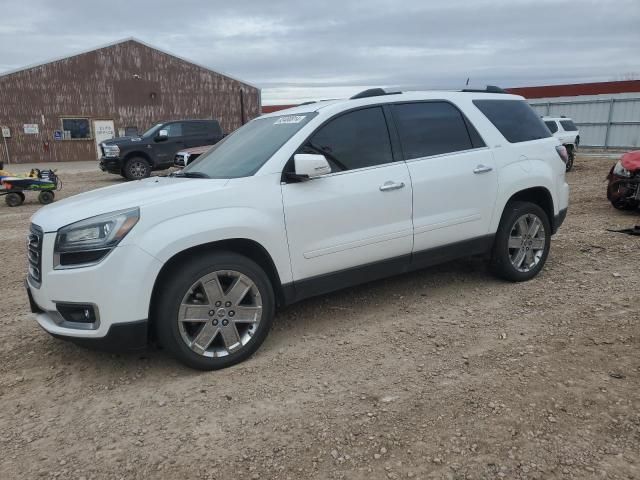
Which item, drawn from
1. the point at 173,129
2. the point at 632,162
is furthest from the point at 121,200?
the point at 173,129

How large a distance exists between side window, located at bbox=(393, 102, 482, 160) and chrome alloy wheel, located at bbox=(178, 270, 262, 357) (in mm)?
1808

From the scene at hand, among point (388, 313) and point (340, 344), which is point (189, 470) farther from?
point (388, 313)

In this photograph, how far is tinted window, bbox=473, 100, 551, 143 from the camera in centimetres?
486

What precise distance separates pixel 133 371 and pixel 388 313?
2116mm

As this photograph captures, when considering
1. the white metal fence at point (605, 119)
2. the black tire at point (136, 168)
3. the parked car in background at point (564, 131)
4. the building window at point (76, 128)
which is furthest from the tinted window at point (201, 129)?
the white metal fence at point (605, 119)

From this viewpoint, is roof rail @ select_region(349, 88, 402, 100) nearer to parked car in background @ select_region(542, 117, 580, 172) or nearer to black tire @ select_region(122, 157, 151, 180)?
black tire @ select_region(122, 157, 151, 180)

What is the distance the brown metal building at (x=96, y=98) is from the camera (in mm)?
27078

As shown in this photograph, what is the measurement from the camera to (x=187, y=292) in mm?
3316

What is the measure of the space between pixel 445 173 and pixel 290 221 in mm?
1555

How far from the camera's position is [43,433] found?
2.90 meters

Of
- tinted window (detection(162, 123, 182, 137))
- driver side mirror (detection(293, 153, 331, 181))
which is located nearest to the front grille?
driver side mirror (detection(293, 153, 331, 181))

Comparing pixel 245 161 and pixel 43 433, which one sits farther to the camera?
pixel 245 161

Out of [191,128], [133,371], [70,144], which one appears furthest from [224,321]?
[70,144]

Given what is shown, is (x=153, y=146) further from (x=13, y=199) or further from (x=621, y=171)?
Answer: (x=621, y=171)
